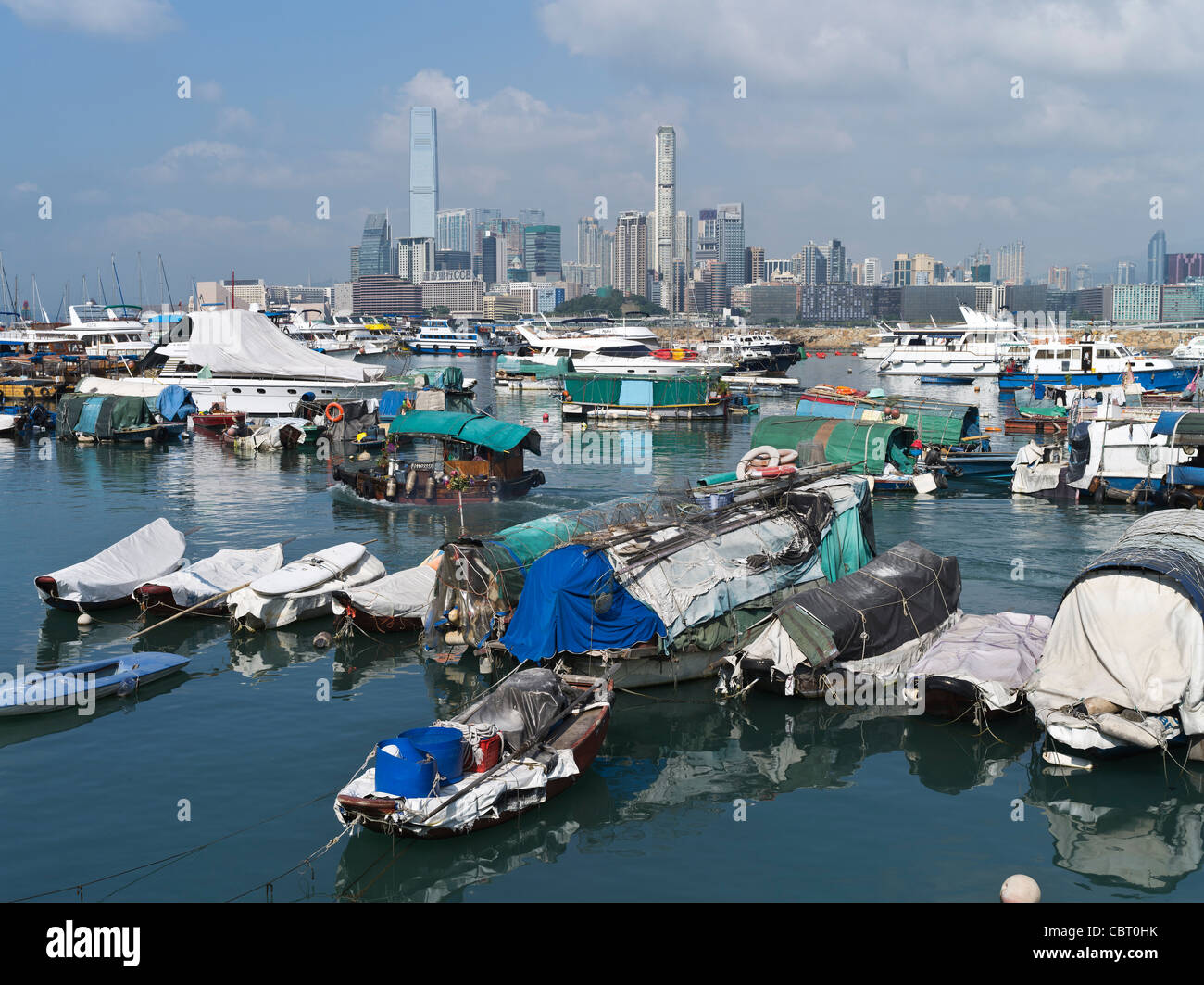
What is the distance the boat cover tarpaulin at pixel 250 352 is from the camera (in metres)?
70.1

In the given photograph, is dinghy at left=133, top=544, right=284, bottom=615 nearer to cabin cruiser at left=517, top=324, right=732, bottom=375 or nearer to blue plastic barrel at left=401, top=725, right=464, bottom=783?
blue plastic barrel at left=401, top=725, right=464, bottom=783

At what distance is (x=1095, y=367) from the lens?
86.2m

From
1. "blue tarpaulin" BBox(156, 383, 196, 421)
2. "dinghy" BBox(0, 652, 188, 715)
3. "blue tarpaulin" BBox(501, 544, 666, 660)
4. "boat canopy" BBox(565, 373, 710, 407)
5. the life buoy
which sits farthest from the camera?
"boat canopy" BBox(565, 373, 710, 407)

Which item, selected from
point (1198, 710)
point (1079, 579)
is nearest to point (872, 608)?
point (1079, 579)

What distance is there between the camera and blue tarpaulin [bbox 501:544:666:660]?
22.6 meters

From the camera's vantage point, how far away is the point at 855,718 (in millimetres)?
22438

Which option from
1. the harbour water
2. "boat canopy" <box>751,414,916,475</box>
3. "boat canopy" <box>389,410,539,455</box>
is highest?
"boat canopy" <box>389,410,539,455</box>

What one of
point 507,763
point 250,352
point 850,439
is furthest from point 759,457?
point 250,352

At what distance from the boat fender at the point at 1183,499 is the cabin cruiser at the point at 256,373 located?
152 ft

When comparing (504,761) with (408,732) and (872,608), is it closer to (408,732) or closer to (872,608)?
(408,732)

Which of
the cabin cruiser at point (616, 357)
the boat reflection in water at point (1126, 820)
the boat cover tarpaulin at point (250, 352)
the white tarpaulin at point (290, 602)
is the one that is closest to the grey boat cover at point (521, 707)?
the boat reflection in water at point (1126, 820)

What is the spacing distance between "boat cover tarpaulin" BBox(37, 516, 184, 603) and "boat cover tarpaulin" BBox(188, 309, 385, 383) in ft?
130

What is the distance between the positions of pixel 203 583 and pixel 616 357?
230 ft

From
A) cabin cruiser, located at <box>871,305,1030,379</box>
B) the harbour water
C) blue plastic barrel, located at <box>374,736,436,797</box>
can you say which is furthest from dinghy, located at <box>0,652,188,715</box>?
cabin cruiser, located at <box>871,305,1030,379</box>
